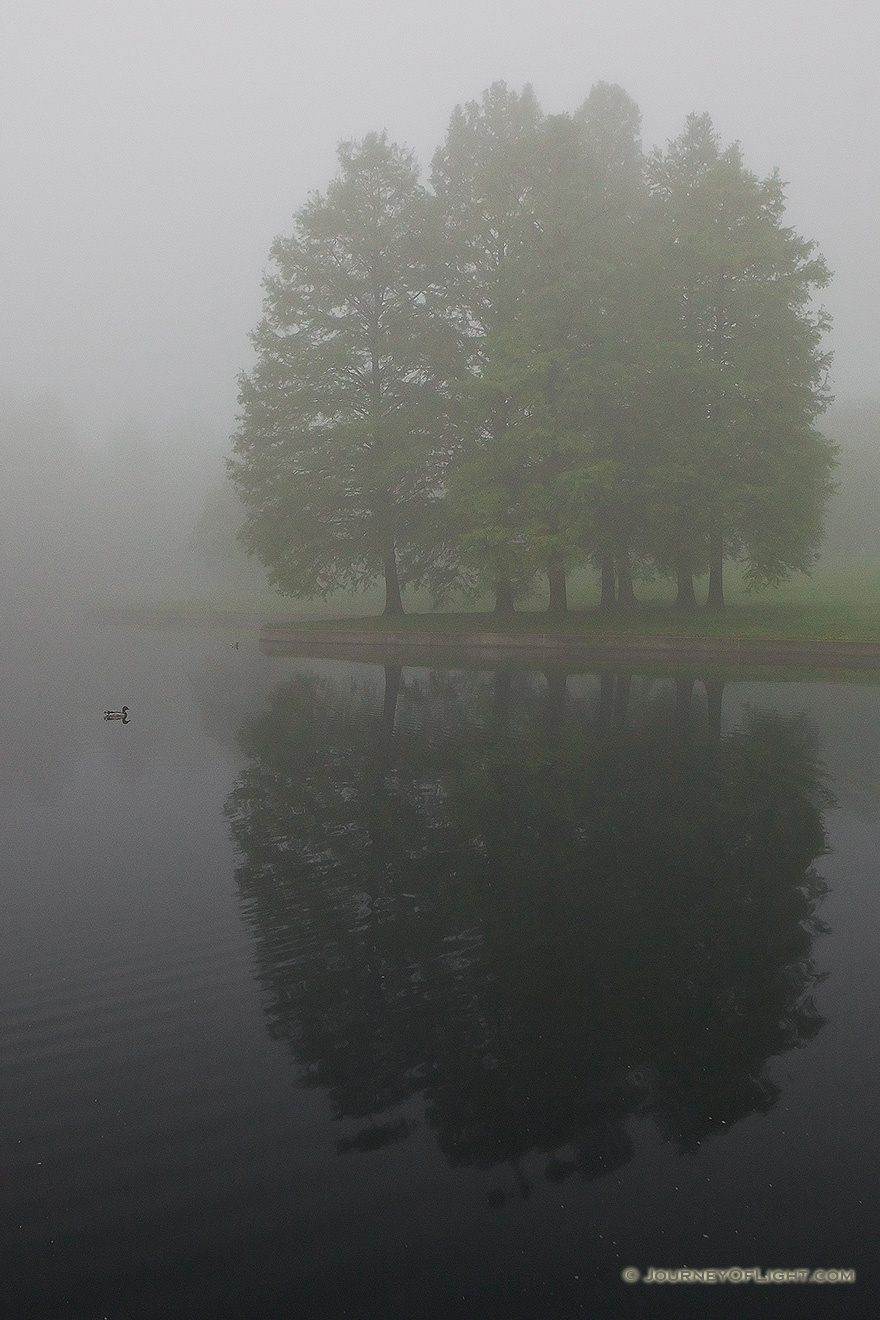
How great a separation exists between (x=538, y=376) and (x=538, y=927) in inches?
1207

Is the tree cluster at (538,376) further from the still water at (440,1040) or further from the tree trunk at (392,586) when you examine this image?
the still water at (440,1040)

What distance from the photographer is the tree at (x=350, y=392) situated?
132 feet

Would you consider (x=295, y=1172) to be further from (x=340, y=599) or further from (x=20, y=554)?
(x=20, y=554)

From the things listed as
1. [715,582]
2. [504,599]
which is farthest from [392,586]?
[715,582]

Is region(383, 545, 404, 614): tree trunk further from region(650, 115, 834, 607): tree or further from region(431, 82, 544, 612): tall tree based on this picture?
region(650, 115, 834, 607): tree

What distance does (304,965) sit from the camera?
8.16 m

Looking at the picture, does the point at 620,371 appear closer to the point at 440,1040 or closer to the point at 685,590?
the point at 685,590

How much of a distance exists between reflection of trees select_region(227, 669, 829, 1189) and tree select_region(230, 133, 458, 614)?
24.7m

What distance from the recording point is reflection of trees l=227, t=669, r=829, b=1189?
6148 mm

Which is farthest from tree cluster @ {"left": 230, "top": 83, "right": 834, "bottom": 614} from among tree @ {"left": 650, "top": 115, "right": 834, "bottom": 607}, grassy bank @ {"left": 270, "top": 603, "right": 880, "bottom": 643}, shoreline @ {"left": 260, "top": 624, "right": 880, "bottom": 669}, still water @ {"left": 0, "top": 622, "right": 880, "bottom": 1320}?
still water @ {"left": 0, "top": 622, "right": 880, "bottom": 1320}

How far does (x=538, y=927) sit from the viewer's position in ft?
28.8

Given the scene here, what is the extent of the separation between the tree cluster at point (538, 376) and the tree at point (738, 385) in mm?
104

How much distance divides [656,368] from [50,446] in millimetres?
101770

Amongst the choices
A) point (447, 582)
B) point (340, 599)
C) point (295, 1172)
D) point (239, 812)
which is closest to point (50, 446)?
point (340, 599)
